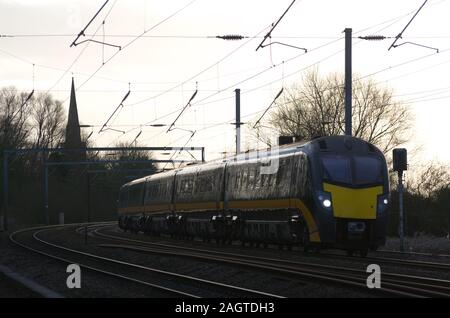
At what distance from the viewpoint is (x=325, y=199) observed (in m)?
23.0

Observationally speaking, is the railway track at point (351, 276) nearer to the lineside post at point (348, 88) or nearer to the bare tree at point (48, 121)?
the lineside post at point (348, 88)

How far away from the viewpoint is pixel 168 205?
41312 mm

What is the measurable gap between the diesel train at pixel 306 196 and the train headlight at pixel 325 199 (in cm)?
3

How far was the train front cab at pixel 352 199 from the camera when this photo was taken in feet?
75.3

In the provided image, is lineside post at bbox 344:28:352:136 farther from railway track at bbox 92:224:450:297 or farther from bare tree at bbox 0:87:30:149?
bare tree at bbox 0:87:30:149

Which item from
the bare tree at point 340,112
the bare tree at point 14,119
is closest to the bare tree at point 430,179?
the bare tree at point 340,112

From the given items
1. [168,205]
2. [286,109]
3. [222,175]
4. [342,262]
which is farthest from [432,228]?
[286,109]

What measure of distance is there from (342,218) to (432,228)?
1434 centimetres

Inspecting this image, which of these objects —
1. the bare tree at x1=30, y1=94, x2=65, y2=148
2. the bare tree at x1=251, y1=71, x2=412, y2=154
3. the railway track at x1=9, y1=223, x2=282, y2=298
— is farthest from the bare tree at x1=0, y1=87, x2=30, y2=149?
the railway track at x1=9, y1=223, x2=282, y2=298

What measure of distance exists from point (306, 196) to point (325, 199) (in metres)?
0.71

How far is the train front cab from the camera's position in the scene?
2294cm

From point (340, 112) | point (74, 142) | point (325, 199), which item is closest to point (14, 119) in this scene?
point (74, 142)
